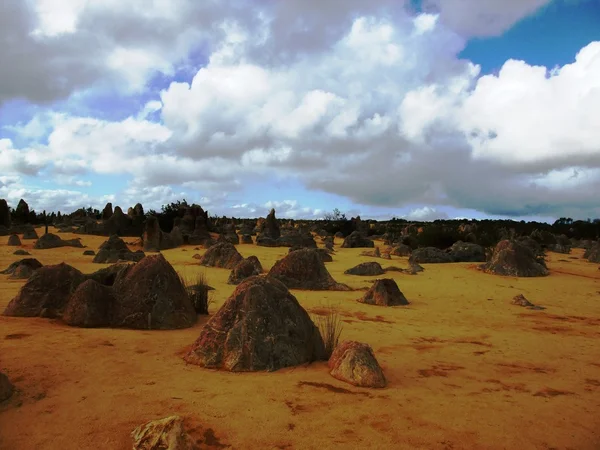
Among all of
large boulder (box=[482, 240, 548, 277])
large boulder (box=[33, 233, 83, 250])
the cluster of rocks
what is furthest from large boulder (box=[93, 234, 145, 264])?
large boulder (box=[482, 240, 548, 277])

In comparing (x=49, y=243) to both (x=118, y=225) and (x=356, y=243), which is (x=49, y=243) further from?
(x=356, y=243)

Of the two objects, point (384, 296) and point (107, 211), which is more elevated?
point (107, 211)

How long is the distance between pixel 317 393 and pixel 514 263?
1286cm

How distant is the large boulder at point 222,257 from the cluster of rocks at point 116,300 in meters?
8.19

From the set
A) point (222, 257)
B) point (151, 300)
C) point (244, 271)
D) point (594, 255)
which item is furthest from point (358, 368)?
point (594, 255)

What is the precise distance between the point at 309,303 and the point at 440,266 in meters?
9.49

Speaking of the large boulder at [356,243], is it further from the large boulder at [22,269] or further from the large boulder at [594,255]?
the large boulder at [22,269]

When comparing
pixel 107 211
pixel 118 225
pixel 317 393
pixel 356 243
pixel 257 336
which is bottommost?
pixel 317 393

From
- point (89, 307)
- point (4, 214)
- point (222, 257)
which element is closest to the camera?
point (89, 307)

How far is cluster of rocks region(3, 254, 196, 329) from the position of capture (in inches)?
249

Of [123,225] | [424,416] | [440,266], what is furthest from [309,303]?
[123,225]

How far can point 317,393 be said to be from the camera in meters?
3.99

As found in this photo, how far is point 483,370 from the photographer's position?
5.09 metres

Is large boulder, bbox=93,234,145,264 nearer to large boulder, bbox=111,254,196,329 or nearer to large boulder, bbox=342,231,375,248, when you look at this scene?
large boulder, bbox=111,254,196,329
